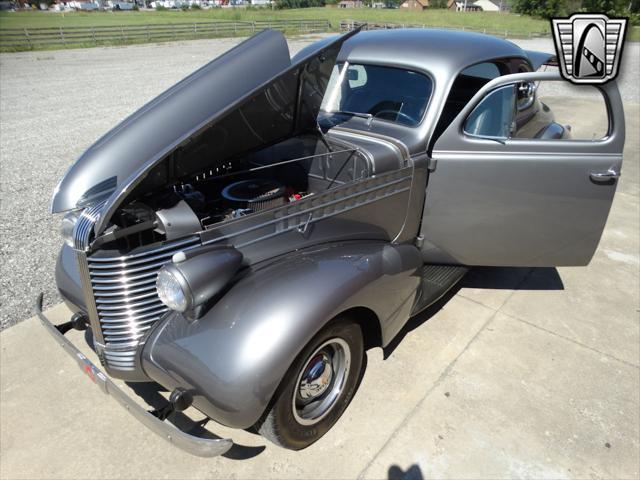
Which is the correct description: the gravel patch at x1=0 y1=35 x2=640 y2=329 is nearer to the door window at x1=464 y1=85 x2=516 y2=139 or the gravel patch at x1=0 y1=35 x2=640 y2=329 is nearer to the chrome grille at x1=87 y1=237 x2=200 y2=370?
the door window at x1=464 y1=85 x2=516 y2=139

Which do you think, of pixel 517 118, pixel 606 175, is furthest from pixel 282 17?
pixel 606 175

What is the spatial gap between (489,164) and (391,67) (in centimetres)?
103

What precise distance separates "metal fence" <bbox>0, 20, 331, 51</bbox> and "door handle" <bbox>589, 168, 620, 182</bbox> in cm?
2652

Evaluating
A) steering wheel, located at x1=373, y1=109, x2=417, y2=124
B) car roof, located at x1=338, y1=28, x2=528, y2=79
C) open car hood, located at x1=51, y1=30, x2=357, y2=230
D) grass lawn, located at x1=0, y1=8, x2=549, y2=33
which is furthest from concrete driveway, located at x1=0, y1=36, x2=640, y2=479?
grass lawn, located at x1=0, y1=8, x2=549, y2=33

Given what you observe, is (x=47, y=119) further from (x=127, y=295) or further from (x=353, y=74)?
(x=127, y=295)

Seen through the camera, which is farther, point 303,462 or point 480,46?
point 480,46

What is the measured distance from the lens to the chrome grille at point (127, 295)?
212cm

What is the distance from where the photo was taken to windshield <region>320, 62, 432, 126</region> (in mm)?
3105

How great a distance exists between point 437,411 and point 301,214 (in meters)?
1.44

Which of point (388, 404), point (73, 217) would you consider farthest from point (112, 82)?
point (388, 404)

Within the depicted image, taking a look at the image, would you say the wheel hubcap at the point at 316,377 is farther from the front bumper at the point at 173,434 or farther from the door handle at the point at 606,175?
the door handle at the point at 606,175

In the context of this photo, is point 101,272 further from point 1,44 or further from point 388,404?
point 1,44

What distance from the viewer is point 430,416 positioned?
2.59 meters

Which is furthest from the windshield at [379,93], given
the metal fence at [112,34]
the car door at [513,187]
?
the metal fence at [112,34]
